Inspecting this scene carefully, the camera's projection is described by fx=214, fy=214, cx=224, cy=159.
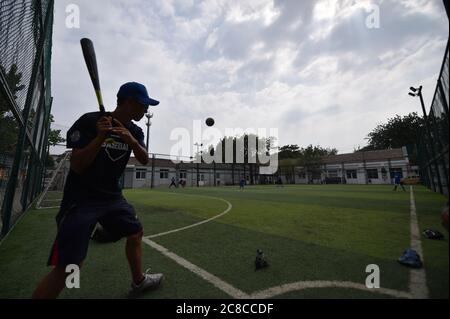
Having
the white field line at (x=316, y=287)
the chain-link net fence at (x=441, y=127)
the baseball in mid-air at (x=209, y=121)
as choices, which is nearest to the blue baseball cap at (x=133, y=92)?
the white field line at (x=316, y=287)

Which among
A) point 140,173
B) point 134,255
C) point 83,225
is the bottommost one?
point 134,255

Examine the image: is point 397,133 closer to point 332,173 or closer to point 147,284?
point 332,173

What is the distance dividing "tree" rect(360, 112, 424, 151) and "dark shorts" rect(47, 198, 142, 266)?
64212mm

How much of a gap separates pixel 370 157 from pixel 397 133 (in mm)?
17611

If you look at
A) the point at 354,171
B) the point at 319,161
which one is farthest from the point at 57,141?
the point at 354,171

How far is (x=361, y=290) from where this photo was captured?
7.21ft

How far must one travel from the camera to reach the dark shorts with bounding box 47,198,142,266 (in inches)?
71.1

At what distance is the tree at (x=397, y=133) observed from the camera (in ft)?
171

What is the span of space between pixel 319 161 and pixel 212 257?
50886 mm

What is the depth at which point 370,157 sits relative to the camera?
149 feet

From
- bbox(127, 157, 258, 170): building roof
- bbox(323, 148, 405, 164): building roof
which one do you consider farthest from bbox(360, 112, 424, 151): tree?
bbox(127, 157, 258, 170): building roof

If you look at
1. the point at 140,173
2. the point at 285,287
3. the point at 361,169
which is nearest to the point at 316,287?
the point at 285,287

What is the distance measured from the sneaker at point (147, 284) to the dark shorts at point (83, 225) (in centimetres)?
A: 53
